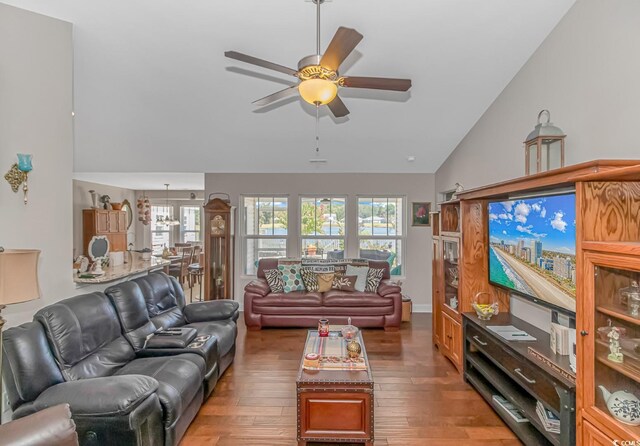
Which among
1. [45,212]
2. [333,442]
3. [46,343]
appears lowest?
[333,442]

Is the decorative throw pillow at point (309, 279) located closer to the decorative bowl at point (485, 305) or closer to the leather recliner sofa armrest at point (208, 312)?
the leather recliner sofa armrest at point (208, 312)

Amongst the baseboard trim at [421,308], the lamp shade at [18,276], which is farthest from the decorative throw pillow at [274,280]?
the lamp shade at [18,276]

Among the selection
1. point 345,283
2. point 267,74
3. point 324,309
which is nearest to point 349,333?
point 324,309

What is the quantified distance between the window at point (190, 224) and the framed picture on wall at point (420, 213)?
675 cm

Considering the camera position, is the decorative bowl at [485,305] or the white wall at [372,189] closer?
the decorative bowl at [485,305]

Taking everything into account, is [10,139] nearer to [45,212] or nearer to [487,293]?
[45,212]

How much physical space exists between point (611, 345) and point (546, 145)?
1884 millimetres

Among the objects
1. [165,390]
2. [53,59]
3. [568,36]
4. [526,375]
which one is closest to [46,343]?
[165,390]

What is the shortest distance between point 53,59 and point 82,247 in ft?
19.1

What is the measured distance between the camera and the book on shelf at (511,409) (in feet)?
8.58

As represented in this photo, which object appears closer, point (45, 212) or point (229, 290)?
point (45, 212)

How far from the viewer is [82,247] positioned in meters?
7.62

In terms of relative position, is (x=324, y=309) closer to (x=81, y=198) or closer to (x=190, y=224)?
(x=81, y=198)

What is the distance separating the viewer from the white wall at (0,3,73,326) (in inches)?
105
